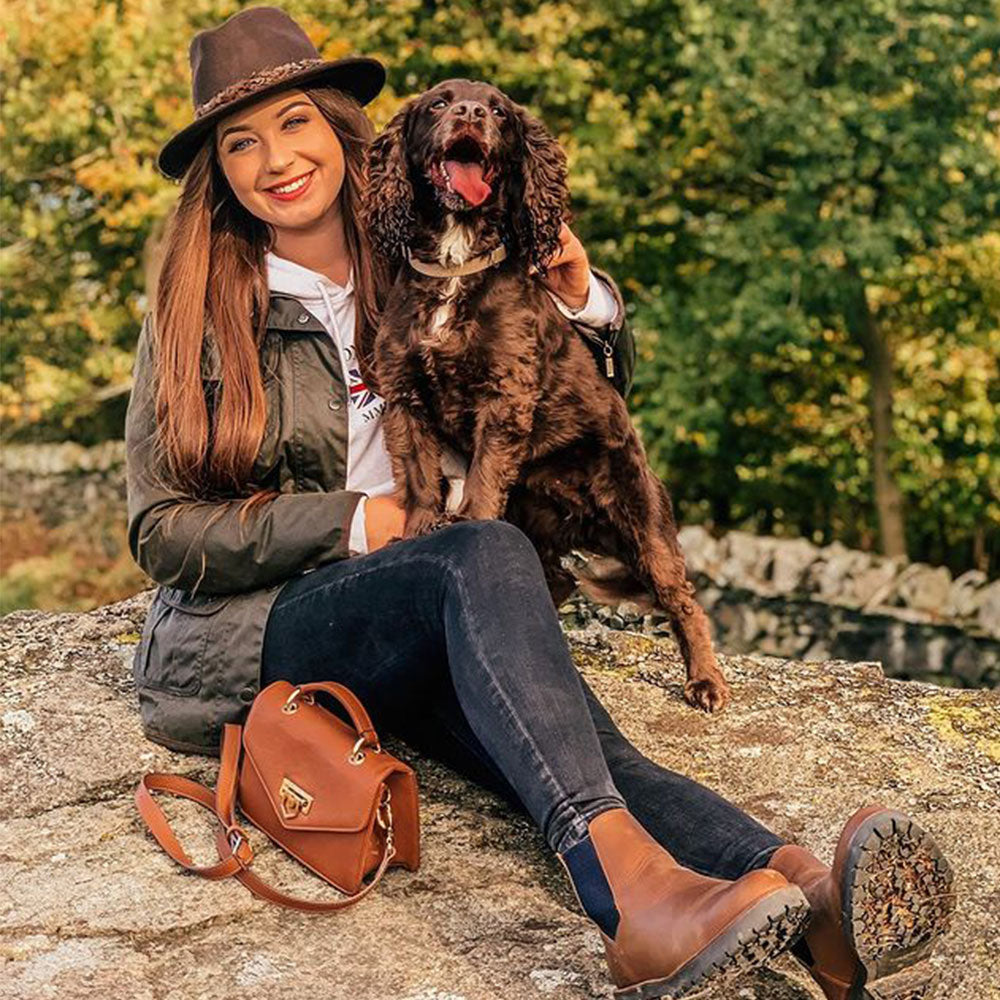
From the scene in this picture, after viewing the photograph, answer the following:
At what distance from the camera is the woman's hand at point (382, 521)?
282 cm

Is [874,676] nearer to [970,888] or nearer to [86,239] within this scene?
[970,888]

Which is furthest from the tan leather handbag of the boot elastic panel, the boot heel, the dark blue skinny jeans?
the boot heel

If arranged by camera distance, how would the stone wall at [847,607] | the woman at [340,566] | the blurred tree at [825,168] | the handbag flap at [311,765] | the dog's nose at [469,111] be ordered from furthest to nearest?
1. the blurred tree at [825,168]
2. the stone wall at [847,607]
3. the dog's nose at [469,111]
4. the handbag flap at [311,765]
5. the woman at [340,566]

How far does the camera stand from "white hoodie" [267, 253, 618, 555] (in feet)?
9.82

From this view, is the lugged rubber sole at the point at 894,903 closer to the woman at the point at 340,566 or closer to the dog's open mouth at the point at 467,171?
the woman at the point at 340,566

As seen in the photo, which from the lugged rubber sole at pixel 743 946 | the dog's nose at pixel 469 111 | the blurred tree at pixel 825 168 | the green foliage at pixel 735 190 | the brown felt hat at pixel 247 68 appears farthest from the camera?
the green foliage at pixel 735 190

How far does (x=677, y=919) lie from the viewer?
2070 millimetres

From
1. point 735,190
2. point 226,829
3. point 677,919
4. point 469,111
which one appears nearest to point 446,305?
point 469,111

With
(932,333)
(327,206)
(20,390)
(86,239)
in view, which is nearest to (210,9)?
(86,239)

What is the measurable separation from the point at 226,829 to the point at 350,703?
0.33 m

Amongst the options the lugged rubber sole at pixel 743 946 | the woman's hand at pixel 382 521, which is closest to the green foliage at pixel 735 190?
the woman's hand at pixel 382 521

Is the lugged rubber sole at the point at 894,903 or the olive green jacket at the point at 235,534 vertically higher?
the olive green jacket at the point at 235,534

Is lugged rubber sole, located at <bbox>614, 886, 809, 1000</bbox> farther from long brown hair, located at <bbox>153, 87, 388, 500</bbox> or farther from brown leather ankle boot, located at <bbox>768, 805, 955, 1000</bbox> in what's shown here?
long brown hair, located at <bbox>153, 87, 388, 500</bbox>

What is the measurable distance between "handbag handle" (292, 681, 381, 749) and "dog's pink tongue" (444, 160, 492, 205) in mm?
979
